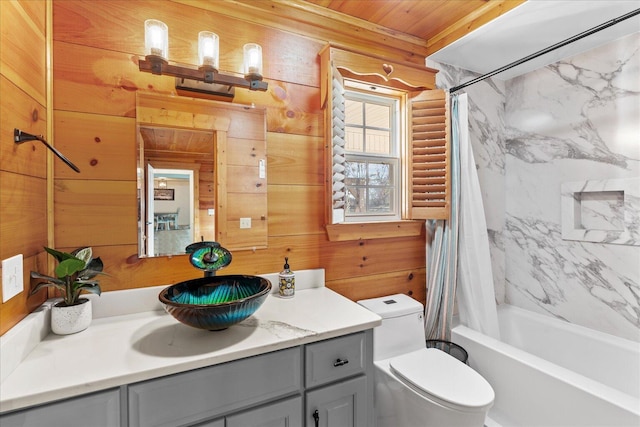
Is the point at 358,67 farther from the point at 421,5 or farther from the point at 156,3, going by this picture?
the point at 156,3

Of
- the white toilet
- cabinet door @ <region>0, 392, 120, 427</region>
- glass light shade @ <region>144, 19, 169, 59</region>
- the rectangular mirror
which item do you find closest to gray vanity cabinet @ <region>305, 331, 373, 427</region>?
the white toilet

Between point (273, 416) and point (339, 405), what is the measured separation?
0.27 m

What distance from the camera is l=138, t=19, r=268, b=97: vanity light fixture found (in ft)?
4.29

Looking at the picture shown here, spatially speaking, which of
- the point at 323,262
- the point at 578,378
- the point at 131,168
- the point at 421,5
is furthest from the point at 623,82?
the point at 131,168

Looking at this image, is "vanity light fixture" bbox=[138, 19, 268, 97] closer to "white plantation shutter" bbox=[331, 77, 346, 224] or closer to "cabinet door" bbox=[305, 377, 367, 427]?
"white plantation shutter" bbox=[331, 77, 346, 224]

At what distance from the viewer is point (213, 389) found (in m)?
0.96

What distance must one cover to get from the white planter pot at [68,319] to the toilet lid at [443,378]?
135cm

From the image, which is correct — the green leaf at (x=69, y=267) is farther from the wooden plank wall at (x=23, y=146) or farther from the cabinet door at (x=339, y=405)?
the cabinet door at (x=339, y=405)

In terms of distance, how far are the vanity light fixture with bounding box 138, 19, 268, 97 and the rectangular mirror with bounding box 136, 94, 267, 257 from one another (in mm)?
98

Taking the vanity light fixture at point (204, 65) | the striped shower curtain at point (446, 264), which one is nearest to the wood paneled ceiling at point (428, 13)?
the striped shower curtain at point (446, 264)

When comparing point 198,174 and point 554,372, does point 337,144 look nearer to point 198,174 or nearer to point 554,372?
point 198,174

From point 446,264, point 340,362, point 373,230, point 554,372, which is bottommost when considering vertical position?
point 554,372

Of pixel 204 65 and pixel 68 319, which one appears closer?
pixel 68 319

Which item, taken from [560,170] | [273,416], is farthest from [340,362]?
[560,170]
